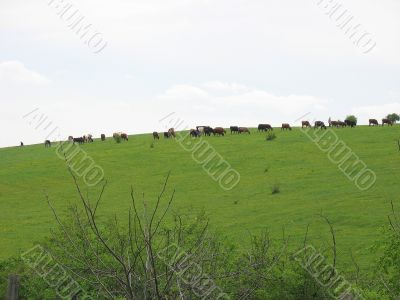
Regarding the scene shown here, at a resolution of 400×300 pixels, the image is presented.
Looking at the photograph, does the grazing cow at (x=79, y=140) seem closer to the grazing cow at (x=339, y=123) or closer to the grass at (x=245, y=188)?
the grass at (x=245, y=188)

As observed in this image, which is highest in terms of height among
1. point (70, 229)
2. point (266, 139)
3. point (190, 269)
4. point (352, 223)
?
point (266, 139)

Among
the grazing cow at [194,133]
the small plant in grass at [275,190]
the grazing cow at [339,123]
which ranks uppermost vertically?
the grazing cow at [194,133]

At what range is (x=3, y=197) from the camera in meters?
49.9

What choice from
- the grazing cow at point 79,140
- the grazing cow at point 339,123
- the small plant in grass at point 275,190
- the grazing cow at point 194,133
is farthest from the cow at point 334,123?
the grazing cow at point 79,140

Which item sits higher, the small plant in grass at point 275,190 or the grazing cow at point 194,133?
the grazing cow at point 194,133

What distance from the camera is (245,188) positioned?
147ft

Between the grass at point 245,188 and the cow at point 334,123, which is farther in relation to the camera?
the cow at point 334,123

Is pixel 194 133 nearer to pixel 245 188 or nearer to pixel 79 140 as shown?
pixel 79 140

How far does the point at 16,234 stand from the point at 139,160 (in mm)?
23436

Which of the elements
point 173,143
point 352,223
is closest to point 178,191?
point 352,223

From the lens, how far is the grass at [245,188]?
33.2 m

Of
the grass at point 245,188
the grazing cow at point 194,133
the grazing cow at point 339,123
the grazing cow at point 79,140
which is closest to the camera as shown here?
the grass at point 245,188

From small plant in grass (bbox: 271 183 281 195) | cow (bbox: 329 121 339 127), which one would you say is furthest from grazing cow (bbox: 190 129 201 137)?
small plant in grass (bbox: 271 183 281 195)

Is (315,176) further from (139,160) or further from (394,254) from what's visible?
(394,254)
